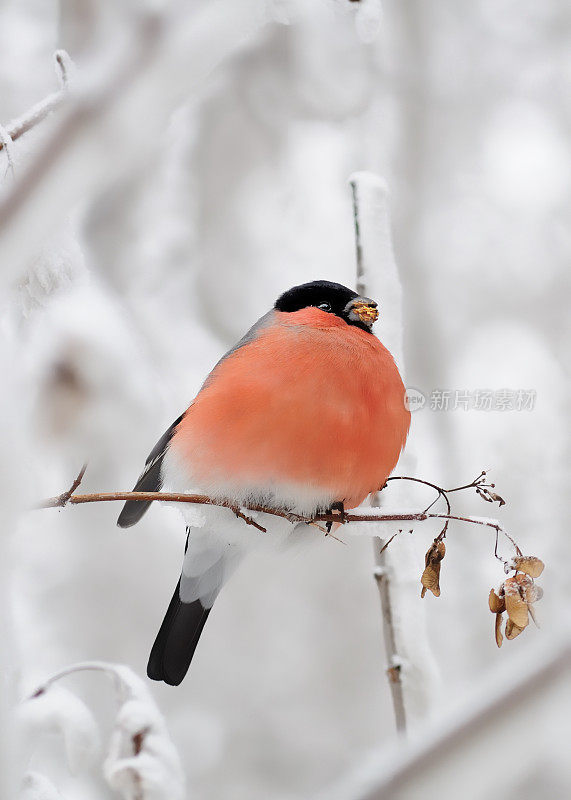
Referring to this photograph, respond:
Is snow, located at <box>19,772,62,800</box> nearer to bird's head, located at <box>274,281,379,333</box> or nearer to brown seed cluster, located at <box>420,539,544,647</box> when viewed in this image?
brown seed cluster, located at <box>420,539,544,647</box>

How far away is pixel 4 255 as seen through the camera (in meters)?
0.34

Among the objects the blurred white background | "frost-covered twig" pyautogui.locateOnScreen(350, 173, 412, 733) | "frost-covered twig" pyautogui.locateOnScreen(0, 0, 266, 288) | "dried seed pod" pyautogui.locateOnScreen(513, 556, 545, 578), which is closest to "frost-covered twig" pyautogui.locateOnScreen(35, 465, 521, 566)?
"dried seed pod" pyautogui.locateOnScreen(513, 556, 545, 578)

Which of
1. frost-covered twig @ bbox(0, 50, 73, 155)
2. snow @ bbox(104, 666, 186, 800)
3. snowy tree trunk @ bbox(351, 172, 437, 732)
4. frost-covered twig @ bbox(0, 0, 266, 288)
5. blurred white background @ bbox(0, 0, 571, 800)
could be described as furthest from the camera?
blurred white background @ bbox(0, 0, 571, 800)

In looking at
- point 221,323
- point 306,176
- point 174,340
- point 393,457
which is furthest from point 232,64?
point 393,457

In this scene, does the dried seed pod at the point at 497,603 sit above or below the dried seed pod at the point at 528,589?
below

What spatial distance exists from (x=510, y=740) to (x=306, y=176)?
12.8ft

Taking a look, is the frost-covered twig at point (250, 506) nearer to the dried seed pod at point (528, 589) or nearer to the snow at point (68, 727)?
the dried seed pod at point (528, 589)

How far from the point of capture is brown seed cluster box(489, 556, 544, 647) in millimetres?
974

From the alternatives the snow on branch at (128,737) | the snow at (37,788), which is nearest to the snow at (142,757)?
the snow on branch at (128,737)

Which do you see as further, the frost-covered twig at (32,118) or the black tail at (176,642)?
the black tail at (176,642)

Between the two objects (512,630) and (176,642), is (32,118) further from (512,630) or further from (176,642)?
(176,642)

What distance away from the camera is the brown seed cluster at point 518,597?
974 mm

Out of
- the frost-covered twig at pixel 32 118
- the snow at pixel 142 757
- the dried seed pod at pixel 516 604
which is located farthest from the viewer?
the dried seed pod at pixel 516 604

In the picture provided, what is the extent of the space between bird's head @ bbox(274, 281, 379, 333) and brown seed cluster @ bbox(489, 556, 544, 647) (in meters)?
0.46
